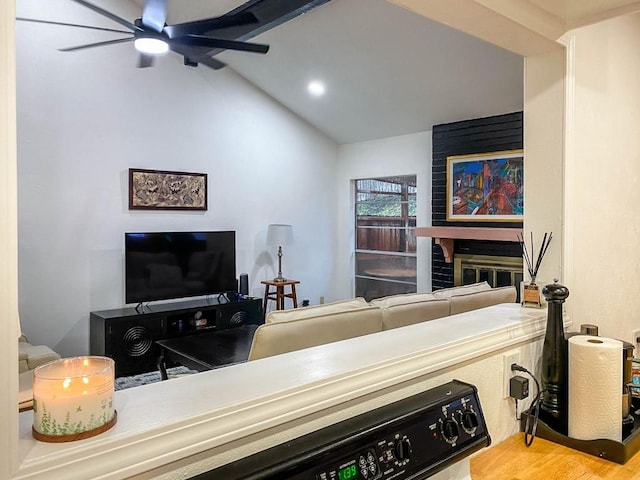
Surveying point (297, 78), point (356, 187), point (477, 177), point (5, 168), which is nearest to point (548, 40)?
point (5, 168)

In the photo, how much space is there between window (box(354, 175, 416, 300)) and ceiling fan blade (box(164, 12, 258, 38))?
3.22m

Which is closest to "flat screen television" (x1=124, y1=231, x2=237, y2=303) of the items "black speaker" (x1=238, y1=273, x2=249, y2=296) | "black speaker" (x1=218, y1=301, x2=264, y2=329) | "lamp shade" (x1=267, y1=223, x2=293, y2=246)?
"black speaker" (x1=238, y1=273, x2=249, y2=296)

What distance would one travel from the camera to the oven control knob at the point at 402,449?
3.27 ft

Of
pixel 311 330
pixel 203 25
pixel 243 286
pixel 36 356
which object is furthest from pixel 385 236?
pixel 311 330

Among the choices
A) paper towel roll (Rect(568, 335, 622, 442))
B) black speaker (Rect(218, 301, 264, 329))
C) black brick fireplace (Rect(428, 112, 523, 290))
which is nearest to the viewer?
paper towel roll (Rect(568, 335, 622, 442))

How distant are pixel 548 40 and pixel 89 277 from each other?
456 cm

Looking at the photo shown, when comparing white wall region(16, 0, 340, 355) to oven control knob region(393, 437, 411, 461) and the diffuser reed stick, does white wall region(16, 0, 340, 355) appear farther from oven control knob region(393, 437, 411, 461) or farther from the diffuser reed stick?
oven control knob region(393, 437, 411, 461)

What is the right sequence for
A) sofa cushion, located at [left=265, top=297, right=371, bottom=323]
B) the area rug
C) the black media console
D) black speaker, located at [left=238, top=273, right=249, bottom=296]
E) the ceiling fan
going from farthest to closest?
black speaker, located at [left=238, top=273, right=249, bottom=296] < the black media console < the area rug < the ceiling fan < sofa cushion, located at [left=265, top=297, right=371, bottom=323]

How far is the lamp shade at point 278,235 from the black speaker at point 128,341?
5.57 feet

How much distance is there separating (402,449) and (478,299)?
6.56 ft

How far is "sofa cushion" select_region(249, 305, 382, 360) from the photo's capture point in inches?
77.6

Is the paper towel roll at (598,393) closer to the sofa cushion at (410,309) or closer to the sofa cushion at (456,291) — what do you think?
the sofa cushion at (410,309)

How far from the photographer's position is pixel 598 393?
138 centimetres

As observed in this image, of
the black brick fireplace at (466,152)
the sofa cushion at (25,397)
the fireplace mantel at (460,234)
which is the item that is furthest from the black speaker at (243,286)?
the sofa cushion at (25,397)
